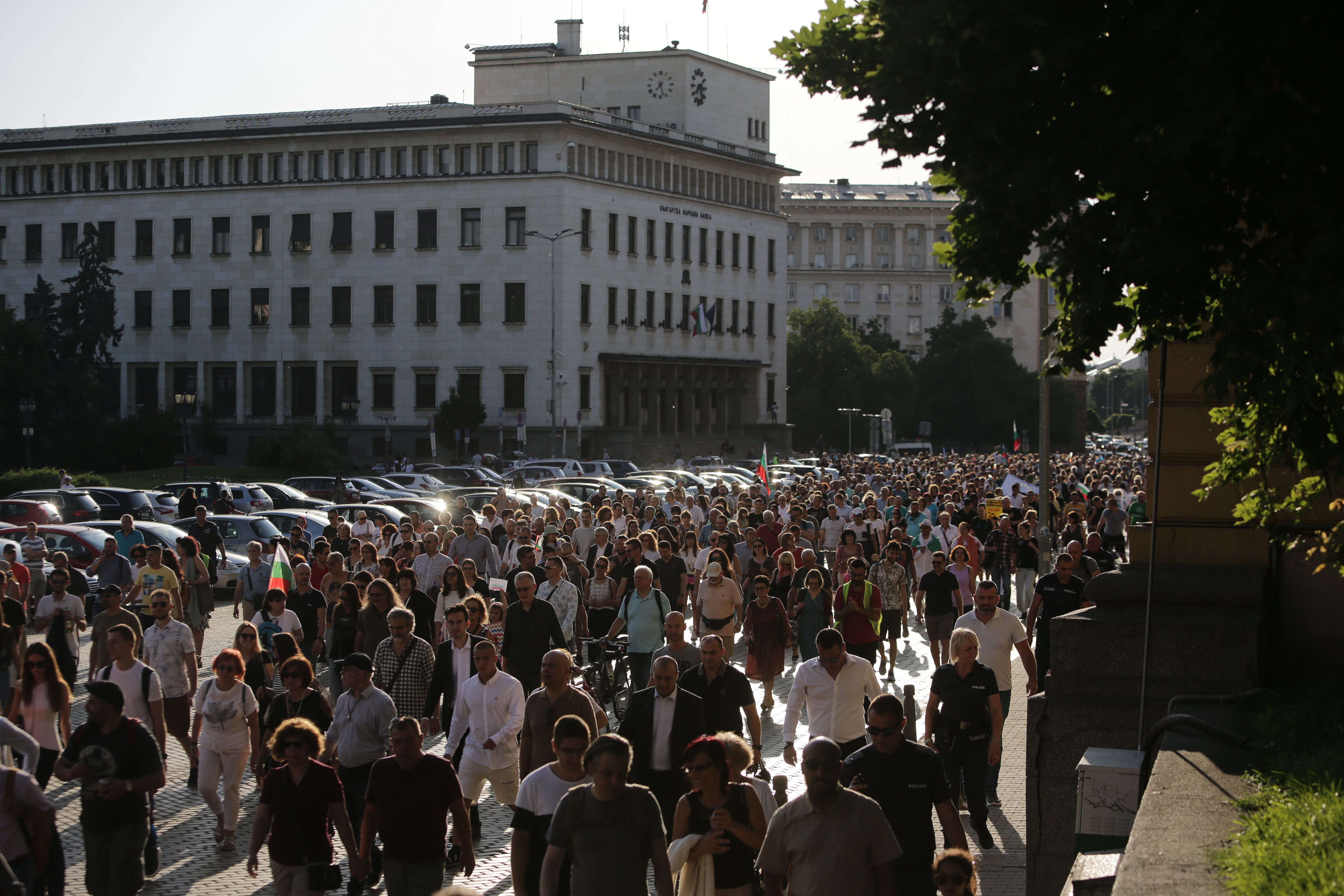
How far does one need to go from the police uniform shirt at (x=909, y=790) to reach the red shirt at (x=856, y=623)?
25.0ft

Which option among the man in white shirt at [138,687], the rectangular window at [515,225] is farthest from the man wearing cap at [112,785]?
the rectangular window at [515,225]

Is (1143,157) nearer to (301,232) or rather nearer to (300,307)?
(301,232)

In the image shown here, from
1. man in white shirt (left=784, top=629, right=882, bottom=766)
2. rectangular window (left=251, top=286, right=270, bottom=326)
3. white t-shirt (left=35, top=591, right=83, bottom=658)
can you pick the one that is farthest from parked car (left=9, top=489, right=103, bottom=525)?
rectangular window (left=251, top=286, right=270, bottom=326)

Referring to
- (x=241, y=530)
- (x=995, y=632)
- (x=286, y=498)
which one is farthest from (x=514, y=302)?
(x=995, y=632)

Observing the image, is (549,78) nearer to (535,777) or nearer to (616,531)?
(616,531)

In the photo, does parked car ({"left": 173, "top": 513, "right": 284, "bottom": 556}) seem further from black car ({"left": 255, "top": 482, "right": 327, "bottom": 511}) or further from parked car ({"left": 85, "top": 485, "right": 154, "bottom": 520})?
black car ({"left": 255, "top": 482, "right": 327, "bottom": 511})

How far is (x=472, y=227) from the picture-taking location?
264ft

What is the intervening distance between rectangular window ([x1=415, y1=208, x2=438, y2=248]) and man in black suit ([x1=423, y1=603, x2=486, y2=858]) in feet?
Answer: 232

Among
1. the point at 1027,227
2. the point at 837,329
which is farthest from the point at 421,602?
the point at 837,329

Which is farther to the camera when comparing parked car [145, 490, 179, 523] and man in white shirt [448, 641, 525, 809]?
parked car [145, 490, 179, 523]

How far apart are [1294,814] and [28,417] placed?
206ft

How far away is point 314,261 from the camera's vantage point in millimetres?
82375

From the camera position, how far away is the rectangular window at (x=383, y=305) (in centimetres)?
8181

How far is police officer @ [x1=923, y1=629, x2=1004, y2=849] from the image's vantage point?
10992mm
